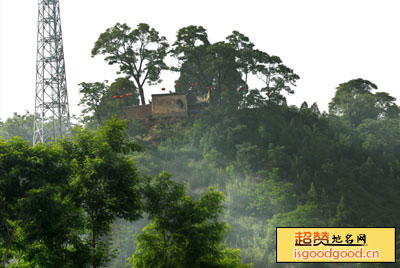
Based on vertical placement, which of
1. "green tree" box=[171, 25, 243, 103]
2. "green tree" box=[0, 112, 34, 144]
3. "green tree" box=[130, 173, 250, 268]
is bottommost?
"green tree" box=[130, 173, 250, 268]

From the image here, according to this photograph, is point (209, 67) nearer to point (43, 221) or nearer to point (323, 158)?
point (323, 158)

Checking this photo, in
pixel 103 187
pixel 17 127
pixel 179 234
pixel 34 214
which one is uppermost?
pixel 17 127

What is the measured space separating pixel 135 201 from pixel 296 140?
32.9 meters

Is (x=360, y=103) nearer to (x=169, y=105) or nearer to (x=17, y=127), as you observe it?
(x=169, y=105)

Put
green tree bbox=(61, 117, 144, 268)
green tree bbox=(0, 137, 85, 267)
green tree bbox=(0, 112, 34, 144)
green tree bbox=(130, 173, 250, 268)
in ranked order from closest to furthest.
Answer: green tree bbox=(0, 137, 85, 267)
green tree bbox=(61, 117, 144, 268)
green tree bbox=(130, 173, 250, 268)
green tree bbox=(0, 112, 34, 144)

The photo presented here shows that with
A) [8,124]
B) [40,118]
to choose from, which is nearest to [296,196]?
[40,118]

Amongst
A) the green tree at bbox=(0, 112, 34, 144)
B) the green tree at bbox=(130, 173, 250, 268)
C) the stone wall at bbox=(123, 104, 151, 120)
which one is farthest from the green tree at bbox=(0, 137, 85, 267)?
the green tree at bbox=(0, 112, 34, 144)

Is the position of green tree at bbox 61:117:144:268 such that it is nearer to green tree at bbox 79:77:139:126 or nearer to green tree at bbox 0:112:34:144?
green tree at bbox 79:77:139:126

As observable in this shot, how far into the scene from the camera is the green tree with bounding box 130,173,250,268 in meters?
17.5

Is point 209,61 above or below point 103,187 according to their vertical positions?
above

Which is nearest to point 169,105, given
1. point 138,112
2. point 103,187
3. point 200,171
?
point 138,112

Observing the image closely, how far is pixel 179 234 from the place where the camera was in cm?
1750

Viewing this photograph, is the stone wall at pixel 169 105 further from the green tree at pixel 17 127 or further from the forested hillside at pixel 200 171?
the green tree at pixel 17 127

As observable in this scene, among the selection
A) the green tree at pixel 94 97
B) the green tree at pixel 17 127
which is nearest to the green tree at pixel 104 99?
the green tree at pixel 94 97
